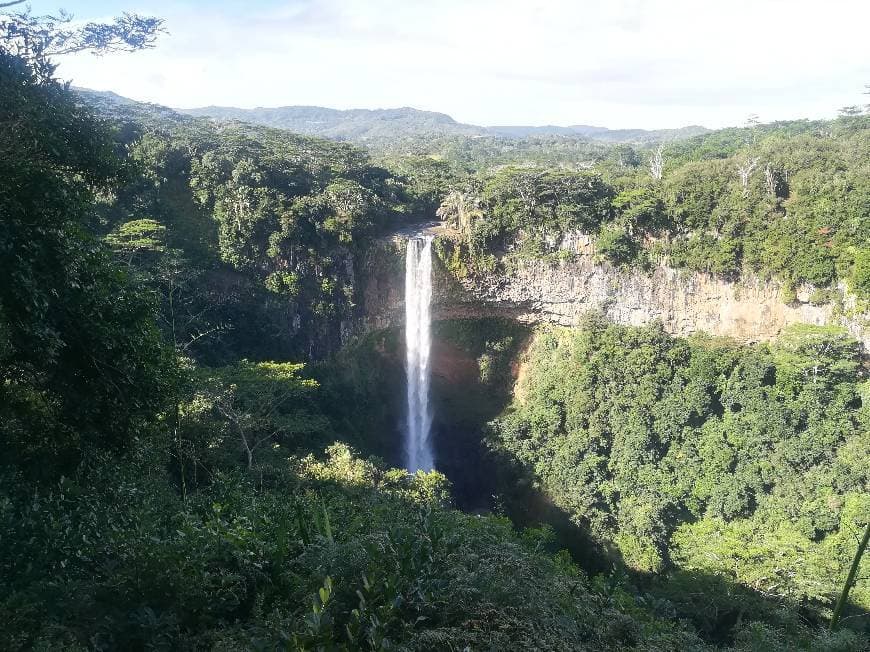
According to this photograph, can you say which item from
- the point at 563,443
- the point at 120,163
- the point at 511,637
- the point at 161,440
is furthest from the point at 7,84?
the point at 563,443

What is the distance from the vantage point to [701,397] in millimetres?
17719

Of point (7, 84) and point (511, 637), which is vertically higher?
point (7, 84)

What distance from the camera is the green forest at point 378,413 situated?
13.3ft

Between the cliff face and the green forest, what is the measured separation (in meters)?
0.50

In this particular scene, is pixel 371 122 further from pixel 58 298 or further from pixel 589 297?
pixel 58 298

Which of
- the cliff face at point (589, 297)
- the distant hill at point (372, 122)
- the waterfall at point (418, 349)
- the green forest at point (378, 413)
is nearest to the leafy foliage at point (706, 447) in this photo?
the green forest at point (378, 413)

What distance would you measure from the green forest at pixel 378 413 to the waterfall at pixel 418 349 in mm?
738

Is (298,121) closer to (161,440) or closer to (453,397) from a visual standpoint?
(453,397)

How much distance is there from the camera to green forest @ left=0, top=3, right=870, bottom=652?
4066mm

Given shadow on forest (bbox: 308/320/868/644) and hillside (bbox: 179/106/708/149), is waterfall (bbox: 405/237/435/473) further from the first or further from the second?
hillside (bbox: 179/106/708/149)

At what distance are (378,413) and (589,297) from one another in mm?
8904

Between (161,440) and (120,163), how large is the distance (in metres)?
4.58

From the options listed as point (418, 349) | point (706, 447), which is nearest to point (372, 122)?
point (418, 349)

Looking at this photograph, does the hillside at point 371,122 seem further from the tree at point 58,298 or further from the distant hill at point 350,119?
the tree at point 58,298
